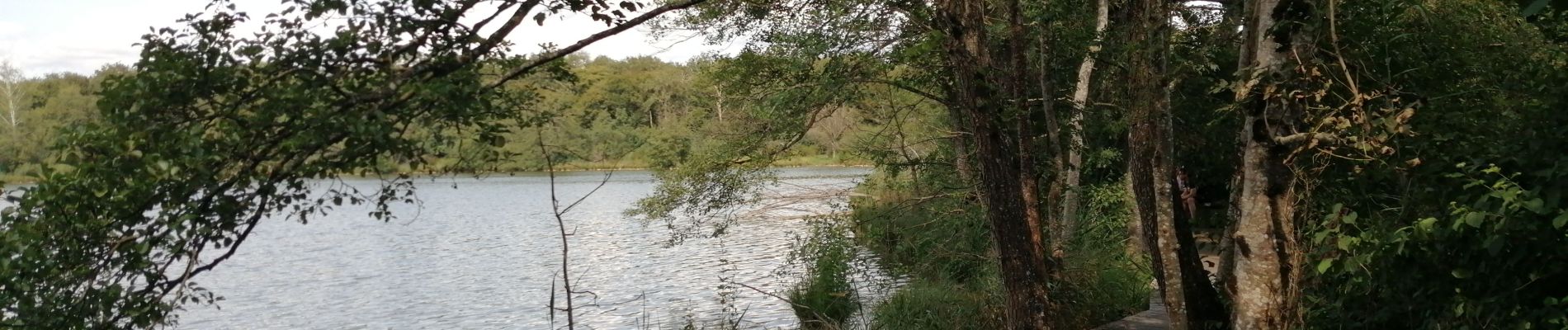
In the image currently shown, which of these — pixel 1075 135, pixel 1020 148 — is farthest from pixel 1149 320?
pixel 1075 135

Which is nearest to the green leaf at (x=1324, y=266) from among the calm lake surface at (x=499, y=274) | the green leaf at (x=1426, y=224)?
the green leaf at (x=1426, y=224)

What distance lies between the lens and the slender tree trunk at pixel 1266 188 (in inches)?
206

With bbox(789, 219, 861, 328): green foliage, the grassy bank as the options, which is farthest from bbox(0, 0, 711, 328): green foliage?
bbox(789, 219, 861, 328): green foliage

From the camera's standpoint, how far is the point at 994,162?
651 cm

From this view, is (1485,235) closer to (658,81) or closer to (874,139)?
(874,139)

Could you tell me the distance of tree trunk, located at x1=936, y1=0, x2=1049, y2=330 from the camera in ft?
21.2

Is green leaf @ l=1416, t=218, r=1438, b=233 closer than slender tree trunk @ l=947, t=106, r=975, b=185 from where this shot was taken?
Yes

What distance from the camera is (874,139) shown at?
1145cm

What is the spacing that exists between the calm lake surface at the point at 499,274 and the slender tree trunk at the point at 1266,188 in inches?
192

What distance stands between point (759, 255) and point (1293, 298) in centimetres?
1226

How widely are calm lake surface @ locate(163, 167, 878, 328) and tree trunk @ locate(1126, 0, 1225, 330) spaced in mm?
4160

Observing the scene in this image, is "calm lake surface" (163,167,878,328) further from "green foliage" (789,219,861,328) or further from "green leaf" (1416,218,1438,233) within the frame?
"green leaf" (1416,218,1438,233)

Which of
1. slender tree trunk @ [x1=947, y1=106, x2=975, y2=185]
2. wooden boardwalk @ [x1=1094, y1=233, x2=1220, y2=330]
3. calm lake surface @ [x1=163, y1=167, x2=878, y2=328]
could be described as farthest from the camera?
calm lake surface @ [x1=163, y1=167, x2=878, y2=328]

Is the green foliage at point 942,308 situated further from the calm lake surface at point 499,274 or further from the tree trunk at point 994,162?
the tree trunk at point 994,162
